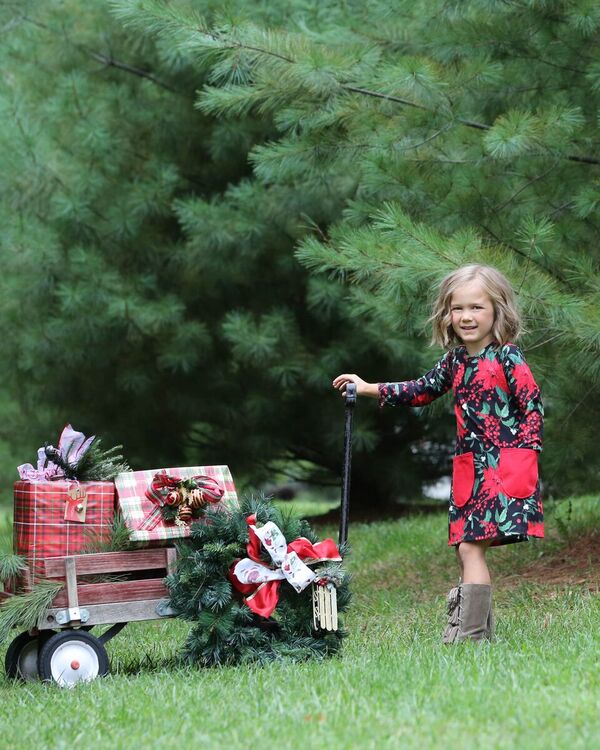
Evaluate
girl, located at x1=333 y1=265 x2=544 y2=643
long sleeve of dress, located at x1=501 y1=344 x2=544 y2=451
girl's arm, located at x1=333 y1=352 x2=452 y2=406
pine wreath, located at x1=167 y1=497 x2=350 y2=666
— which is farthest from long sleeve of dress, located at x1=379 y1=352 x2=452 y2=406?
pine wreath, located at x1=167 y1=497 x2=350 y2=666

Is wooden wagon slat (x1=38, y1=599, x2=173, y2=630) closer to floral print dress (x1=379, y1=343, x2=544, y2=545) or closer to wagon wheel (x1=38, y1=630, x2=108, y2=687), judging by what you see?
wagon wheel (x1=38, y1=630, x2=108, y2=687)

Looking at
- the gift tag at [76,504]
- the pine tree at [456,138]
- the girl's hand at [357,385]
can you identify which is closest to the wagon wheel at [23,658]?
the gift tag at [76,504]

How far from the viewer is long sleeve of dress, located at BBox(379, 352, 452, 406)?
5117mm

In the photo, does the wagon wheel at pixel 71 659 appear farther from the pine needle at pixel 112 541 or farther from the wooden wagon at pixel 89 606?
the pine needle at pixel 112 541

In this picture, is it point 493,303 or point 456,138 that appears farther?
point 456,138

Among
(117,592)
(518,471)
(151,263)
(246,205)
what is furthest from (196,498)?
(151,263)

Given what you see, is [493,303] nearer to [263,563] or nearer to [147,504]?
[263,563]

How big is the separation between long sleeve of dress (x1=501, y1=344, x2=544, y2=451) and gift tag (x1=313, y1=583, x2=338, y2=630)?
97cm

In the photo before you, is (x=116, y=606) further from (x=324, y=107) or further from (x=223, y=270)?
(x=223, y=270)

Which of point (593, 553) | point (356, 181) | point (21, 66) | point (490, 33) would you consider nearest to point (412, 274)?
point (490, 33)

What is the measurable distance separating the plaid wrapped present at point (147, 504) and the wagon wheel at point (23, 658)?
0.68m

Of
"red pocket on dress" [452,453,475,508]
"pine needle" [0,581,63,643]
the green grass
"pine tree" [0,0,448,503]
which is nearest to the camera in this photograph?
the green grass

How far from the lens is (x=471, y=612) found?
479cm

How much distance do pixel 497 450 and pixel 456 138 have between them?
256cm
